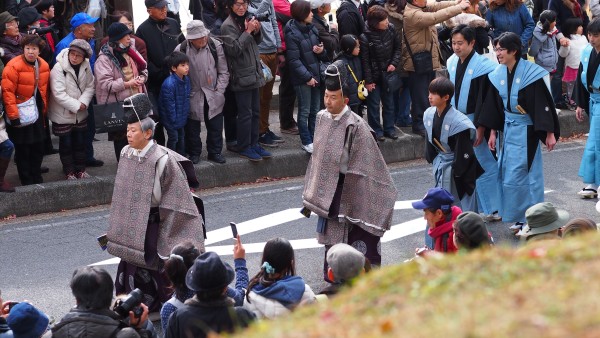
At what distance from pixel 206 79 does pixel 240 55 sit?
0.49 meters

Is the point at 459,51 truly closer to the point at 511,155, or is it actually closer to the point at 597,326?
the point at 511,155

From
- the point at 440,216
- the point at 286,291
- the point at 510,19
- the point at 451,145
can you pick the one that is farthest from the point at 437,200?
the point at 510,19

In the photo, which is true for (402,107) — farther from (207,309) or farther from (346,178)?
(207,309)

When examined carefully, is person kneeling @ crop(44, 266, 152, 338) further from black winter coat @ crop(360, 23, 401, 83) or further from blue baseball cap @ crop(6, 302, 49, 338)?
black winter coat @ crop(360, 23, 401, 83)

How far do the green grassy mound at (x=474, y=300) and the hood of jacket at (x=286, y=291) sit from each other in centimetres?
189

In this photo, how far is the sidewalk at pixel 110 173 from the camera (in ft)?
36.6

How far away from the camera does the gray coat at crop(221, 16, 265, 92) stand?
12.0 metres

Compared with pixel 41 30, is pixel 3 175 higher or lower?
lower

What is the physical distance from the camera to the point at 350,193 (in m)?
8.73

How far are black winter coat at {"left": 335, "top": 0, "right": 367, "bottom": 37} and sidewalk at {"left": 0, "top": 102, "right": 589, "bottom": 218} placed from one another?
4.54 ft

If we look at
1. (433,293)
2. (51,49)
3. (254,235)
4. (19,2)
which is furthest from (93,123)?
(433,293)

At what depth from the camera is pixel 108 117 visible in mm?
11156

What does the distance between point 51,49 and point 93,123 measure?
949 millimetres

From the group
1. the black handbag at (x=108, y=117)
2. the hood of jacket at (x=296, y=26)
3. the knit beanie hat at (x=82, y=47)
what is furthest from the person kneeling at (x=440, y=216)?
the hood of jacket at (x=296, y=26)
